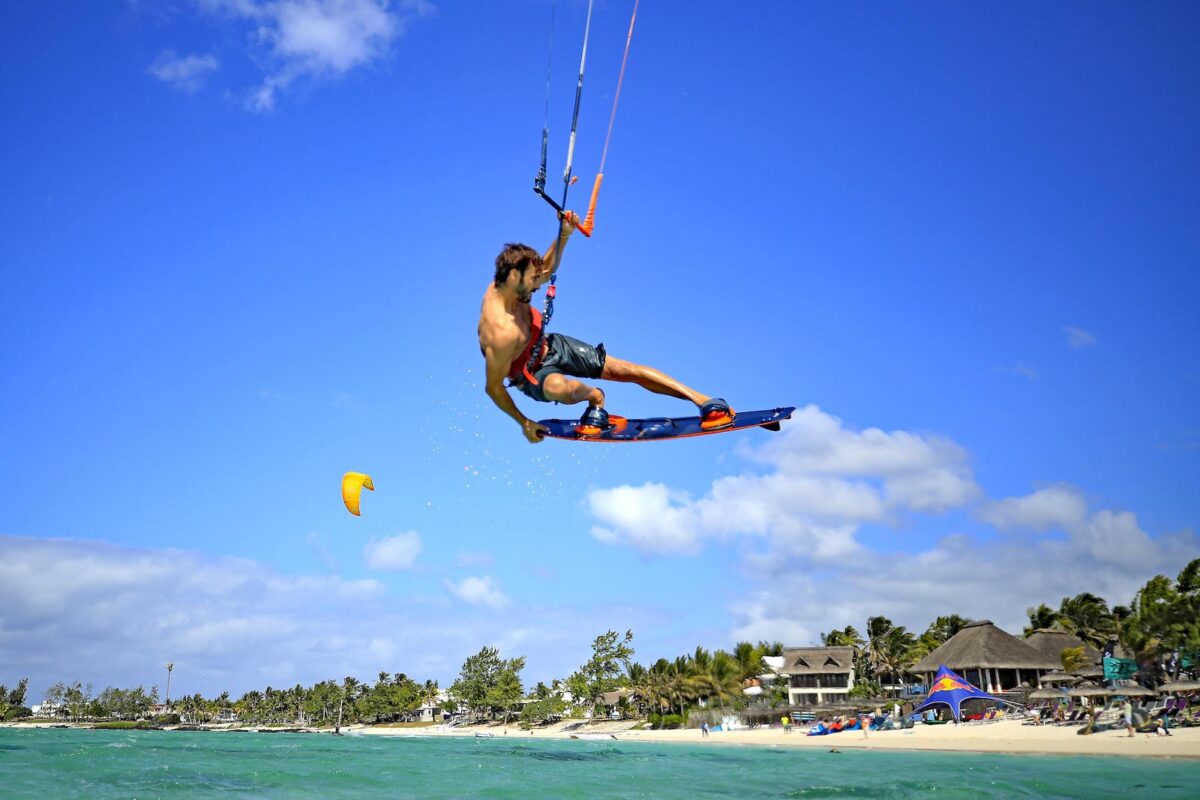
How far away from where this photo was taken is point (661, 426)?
12.0 metres

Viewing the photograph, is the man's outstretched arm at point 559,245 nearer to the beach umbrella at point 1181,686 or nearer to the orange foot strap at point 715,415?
the orange foot strap at point 715,415

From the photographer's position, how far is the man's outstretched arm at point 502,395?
994 centimetres

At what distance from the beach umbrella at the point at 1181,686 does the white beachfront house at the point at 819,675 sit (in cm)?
3860

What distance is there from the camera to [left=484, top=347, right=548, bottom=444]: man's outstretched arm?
994 cm

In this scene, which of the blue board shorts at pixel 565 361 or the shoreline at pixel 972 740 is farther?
the shoreline at pixel 972 740

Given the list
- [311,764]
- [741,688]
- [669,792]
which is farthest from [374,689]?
[669,792]

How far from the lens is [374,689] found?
16575 cm

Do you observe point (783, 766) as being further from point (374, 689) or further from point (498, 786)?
point (374, 689)

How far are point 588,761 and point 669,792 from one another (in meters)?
24.3

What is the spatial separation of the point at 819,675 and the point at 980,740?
37787 mm

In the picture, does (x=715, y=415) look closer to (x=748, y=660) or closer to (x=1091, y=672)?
(x=1091, y=672)

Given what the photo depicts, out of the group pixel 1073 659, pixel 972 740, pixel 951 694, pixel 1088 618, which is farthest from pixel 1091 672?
pixel 1088 618

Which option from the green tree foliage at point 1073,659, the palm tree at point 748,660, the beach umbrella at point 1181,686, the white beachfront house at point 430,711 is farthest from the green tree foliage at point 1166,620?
the white beachfront house at point 430,711

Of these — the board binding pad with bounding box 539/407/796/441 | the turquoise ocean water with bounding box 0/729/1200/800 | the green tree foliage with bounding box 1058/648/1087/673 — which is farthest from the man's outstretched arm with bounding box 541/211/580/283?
the green tree foliage with bounding box 1058/648/1087/673
